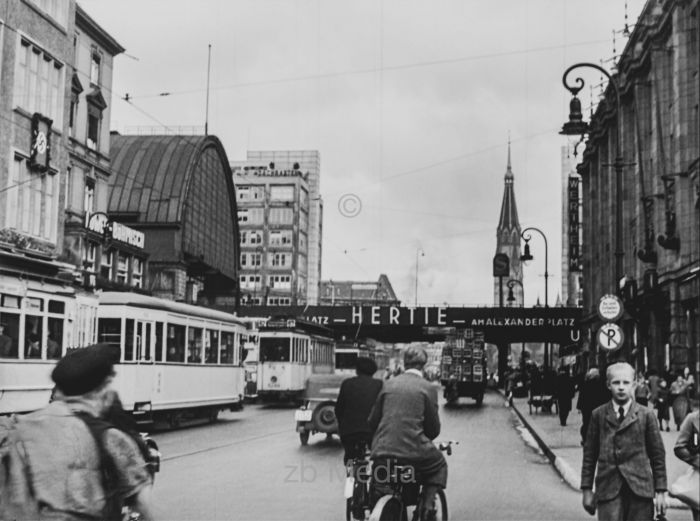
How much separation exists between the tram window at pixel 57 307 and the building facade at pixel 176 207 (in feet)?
152

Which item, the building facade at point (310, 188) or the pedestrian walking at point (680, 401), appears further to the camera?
the building facade at point (310, 188)

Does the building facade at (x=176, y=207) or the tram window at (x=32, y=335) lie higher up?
the building facade at (x=176, y=207)

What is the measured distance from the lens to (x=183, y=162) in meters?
75.0

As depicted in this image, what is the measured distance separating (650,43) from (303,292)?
291ft

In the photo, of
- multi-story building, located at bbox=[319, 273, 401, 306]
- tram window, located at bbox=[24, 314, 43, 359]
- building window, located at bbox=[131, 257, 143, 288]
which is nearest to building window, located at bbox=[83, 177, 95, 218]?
building window, located at bbox=[131, 257, 143, 288]

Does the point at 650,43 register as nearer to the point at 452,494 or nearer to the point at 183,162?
the point at 452,494

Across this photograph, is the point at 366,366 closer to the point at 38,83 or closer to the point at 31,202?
the point at 31,202

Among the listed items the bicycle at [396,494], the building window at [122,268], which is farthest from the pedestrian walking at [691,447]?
the building window at [122,268]

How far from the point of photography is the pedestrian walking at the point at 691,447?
19.4ft

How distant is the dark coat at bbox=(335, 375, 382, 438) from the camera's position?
10.2 m

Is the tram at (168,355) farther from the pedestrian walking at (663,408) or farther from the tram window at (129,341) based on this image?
the pedestrian walking at (663,408)

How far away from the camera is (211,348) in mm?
26922

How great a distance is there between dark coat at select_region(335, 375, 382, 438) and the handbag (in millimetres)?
4676

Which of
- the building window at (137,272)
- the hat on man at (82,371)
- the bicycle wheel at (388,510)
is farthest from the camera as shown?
the building window at (137,272)
